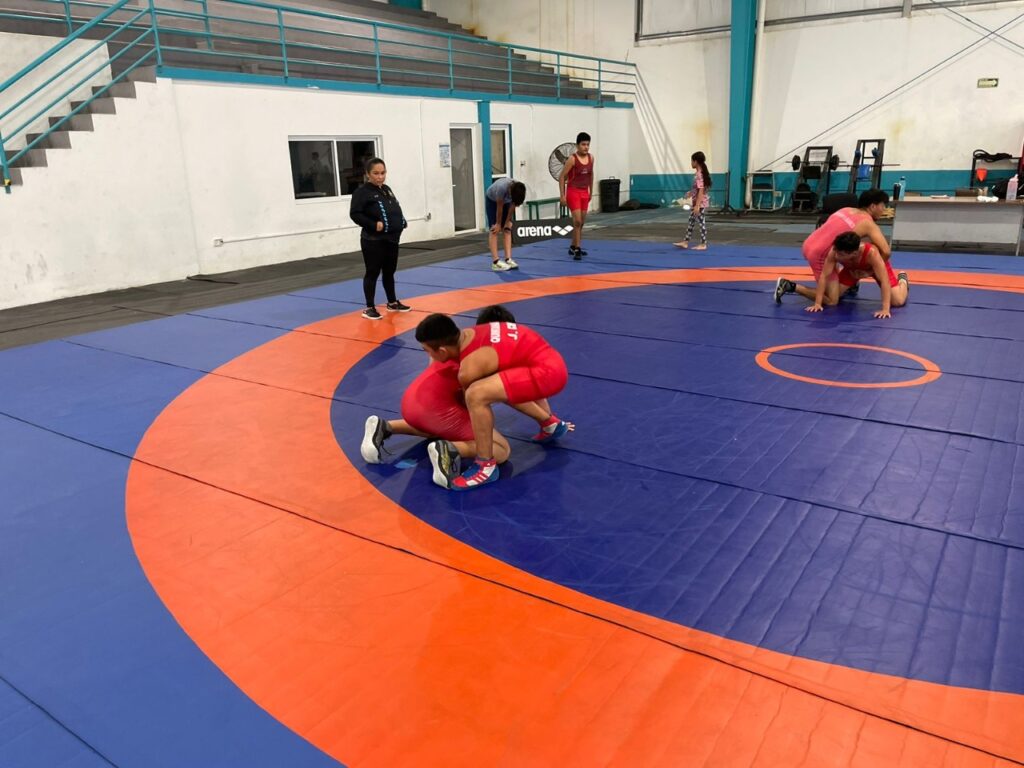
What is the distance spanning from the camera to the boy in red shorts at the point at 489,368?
4199mm

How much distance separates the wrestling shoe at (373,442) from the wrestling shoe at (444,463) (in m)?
0.51

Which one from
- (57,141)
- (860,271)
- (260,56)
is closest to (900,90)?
Result: (860,271)

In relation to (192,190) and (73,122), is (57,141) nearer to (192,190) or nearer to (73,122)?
(73,122)

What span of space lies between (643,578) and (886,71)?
62.0 feet

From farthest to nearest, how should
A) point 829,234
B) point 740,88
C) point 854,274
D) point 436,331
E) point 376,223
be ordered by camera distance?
point 740,88 → point 854,274 → point 376,223 → point 829,234 → point 436,331

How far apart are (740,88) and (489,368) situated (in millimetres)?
17931

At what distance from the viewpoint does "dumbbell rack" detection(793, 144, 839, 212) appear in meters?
18.6

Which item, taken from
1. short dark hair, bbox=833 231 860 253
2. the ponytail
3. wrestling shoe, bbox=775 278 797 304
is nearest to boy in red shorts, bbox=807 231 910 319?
short dark hair, bbox=833 231 860 253

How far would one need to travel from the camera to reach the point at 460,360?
Result: 4.37 metres

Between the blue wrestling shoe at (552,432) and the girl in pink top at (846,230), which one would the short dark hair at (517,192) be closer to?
the girl in pink top at (846,230)

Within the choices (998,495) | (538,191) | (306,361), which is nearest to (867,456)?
(998,495)

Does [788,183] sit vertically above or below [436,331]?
above

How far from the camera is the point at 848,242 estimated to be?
24.9ft

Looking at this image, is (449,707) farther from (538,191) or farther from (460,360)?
(538,191)
